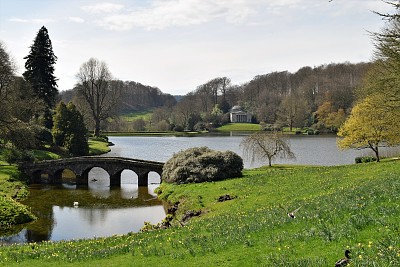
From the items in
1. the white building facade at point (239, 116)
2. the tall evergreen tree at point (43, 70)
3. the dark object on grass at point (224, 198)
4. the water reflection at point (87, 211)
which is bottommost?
the water reflection at point (87, 211)

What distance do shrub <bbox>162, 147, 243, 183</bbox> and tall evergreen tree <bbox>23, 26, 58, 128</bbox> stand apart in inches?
1609

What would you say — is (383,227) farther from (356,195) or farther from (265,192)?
(265,192)

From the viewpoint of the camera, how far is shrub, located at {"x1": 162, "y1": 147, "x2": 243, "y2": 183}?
138ft

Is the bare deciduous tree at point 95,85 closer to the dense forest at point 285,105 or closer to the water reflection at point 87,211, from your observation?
the dense forest at point 285,105

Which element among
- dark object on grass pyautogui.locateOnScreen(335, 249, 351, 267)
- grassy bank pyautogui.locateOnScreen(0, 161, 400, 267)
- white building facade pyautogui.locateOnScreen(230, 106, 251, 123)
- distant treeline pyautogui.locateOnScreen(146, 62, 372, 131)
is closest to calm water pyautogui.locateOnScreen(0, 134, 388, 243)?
grassy bank pyautogui.locateOnScreen(0, 161, 400, 267)

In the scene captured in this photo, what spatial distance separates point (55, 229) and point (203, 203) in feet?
36.7

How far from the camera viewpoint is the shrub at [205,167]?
42.0 m

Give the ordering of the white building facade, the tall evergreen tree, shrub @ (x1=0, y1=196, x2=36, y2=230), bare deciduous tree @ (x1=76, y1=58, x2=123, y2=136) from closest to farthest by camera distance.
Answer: shrub @ (x1=0, y1=196, x2=36, y2=230)
the tall evergreen tree
bare deciduous tree @ (x1=76, y1=58, x2=123, y2=136)
the white building facade

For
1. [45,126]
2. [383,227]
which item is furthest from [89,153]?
[383,227]

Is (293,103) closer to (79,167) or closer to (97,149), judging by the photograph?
(97,149)

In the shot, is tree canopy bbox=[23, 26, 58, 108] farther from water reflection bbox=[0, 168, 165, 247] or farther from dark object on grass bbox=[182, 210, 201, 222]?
dark object on grass bbox=[182, 210, 201, 222]

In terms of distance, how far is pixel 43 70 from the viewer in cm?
7725

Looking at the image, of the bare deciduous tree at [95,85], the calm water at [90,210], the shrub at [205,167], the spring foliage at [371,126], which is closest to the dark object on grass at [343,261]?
the calm water at [90,210]

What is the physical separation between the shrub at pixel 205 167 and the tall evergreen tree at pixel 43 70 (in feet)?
134
